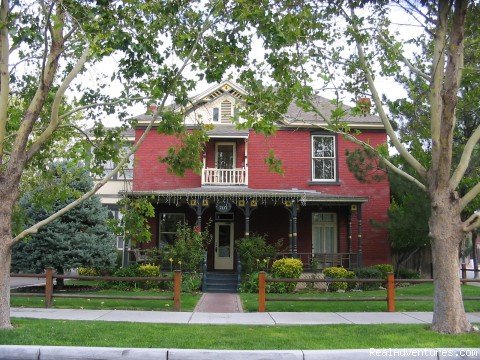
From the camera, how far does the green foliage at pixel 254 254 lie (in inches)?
768

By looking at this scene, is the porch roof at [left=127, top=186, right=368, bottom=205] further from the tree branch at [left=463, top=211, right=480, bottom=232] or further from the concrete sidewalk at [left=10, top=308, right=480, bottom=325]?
the tree branch at [left=463, top=211, right=480, bottom=232]

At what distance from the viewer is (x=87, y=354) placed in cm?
781

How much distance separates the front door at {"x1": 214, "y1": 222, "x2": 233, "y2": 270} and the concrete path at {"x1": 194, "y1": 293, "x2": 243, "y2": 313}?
4.74 m

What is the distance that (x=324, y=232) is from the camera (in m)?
23.4

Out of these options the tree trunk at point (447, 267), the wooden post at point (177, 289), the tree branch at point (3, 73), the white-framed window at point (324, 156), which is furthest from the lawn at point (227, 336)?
the white-framed window at point (324, 156)

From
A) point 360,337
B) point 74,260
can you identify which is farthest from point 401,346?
point 74,260

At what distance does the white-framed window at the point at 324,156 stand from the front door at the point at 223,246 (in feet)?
15.4

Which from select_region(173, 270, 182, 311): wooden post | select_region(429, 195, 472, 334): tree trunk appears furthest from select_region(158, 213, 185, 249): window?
select_region(429, 195, 472, 334): tree trunk

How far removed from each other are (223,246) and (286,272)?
554 centimetres

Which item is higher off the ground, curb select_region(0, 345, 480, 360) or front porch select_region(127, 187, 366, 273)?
front porch select_region(127, 187, 366, 273)

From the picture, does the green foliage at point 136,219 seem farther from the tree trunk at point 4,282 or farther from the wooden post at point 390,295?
the wooden post at point 390,295

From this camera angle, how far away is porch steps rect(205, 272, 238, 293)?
1929cm

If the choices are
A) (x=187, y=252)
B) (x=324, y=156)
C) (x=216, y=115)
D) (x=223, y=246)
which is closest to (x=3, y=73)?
(x=187, y=252)

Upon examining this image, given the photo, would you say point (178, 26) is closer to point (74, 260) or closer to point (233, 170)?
point (74, 260)
